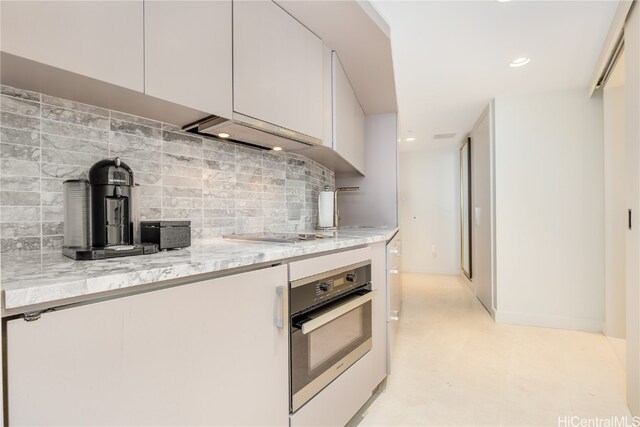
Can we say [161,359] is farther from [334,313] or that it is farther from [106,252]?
[334,313]

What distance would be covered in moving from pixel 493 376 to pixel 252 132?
2.18m

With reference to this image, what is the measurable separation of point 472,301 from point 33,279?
14.0 feet

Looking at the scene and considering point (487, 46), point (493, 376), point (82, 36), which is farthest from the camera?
point (487, 46)

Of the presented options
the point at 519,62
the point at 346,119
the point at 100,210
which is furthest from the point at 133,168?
the point at 519,62

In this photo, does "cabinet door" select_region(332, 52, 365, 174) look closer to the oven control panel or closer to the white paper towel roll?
the white paper towel roll

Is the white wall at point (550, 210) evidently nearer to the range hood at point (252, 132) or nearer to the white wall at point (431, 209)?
the white wall at point (431, 209)

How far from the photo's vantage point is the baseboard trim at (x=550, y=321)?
9.65 ft

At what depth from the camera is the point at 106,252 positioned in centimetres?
87

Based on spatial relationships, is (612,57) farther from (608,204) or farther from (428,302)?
(428,302)

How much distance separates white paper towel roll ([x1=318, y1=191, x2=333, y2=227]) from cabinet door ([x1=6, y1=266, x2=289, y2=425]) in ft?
4.74

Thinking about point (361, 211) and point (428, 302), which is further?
point (428, 302)

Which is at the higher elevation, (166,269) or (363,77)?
(363,77)

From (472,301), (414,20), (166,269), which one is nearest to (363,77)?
(414,20)

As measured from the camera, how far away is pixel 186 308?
0.77 meters
